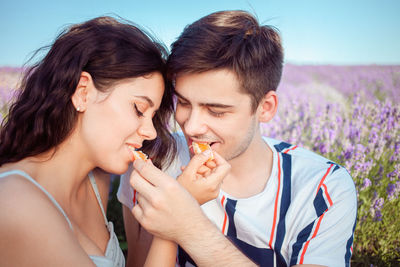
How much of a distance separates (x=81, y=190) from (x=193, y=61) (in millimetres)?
1328

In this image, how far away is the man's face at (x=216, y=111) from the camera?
7.43 ft

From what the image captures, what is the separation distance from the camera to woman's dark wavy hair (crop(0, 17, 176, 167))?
195 cm

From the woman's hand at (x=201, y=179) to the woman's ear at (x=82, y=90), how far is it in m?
0.79

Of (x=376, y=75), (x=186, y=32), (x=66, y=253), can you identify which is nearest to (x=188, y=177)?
(x=66, y=253)

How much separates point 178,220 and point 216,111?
3.10ft

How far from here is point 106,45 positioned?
2004 mm

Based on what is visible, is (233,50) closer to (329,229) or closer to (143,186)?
(143,186)

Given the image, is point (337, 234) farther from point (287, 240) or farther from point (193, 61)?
point (193, 61)

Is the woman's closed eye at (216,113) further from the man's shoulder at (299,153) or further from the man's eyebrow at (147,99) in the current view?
the man's shoulder at (299,153)

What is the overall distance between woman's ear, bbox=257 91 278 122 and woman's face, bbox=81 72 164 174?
983mm

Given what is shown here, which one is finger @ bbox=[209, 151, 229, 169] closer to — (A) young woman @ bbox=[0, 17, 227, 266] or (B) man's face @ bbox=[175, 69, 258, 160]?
(B) man's face @ bbox=[175, 69, 258, 160]

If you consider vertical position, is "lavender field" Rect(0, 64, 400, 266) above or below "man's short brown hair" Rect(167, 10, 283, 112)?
below

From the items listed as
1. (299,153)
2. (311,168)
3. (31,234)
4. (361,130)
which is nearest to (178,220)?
(31,234)

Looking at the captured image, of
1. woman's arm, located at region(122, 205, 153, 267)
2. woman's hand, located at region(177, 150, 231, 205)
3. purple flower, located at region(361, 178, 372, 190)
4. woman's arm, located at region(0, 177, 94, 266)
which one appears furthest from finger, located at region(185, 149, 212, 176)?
purple flower, located at region(361, 178, 372, 190)
